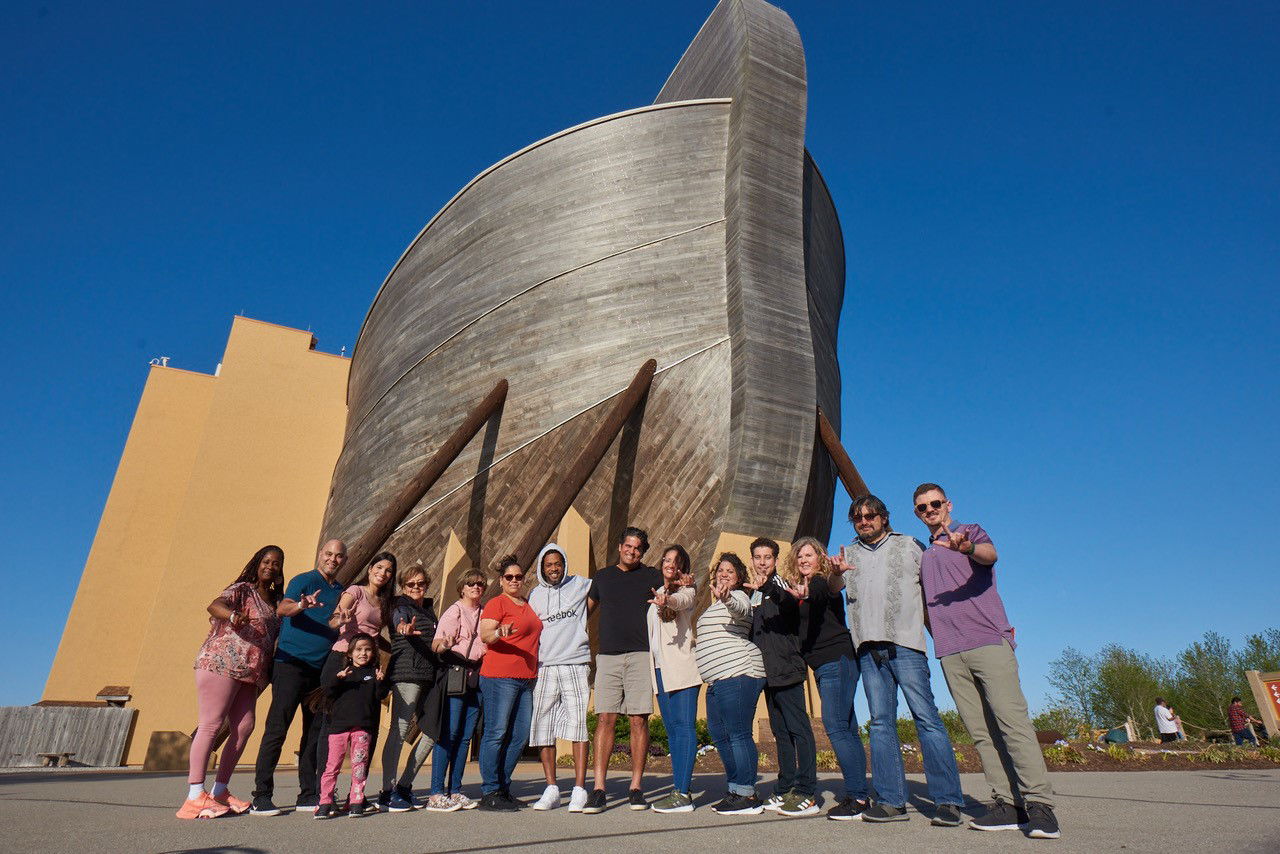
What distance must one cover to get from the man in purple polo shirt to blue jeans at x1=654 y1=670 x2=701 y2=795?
1.28 meters

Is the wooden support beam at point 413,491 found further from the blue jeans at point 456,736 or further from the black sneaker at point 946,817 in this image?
the black sneaker at point 946,817

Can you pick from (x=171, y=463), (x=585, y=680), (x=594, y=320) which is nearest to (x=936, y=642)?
(x=585, y=680)

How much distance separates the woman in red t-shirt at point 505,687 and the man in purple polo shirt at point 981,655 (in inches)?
84.2

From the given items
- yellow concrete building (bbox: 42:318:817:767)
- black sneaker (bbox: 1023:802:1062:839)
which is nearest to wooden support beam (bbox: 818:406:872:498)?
black sneaker (bbox: 1023:802:1062:839)

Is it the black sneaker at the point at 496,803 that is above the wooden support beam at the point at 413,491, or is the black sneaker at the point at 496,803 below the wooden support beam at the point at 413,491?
below

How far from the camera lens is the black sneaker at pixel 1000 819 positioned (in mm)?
2977

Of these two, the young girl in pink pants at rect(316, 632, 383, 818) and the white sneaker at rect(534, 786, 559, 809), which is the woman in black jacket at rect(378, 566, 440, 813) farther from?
the white sneaker at rect(534, 786, 559, 809)

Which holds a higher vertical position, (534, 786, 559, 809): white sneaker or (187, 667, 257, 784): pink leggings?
(187, 667, 257, 784): pink leggings

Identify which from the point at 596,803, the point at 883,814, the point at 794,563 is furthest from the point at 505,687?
the point at 883,814

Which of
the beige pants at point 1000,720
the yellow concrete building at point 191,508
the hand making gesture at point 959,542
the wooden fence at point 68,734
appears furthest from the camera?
the yellow concrete building at point 191,508

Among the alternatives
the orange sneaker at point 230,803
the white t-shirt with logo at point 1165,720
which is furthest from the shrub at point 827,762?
the white t-shirt with logo at point 1165,720

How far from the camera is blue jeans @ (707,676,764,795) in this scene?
143 inches

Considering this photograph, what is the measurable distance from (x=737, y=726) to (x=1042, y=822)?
137cm

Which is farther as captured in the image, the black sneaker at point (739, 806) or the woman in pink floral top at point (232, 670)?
the woman in pink floral top at point (232, 670)
